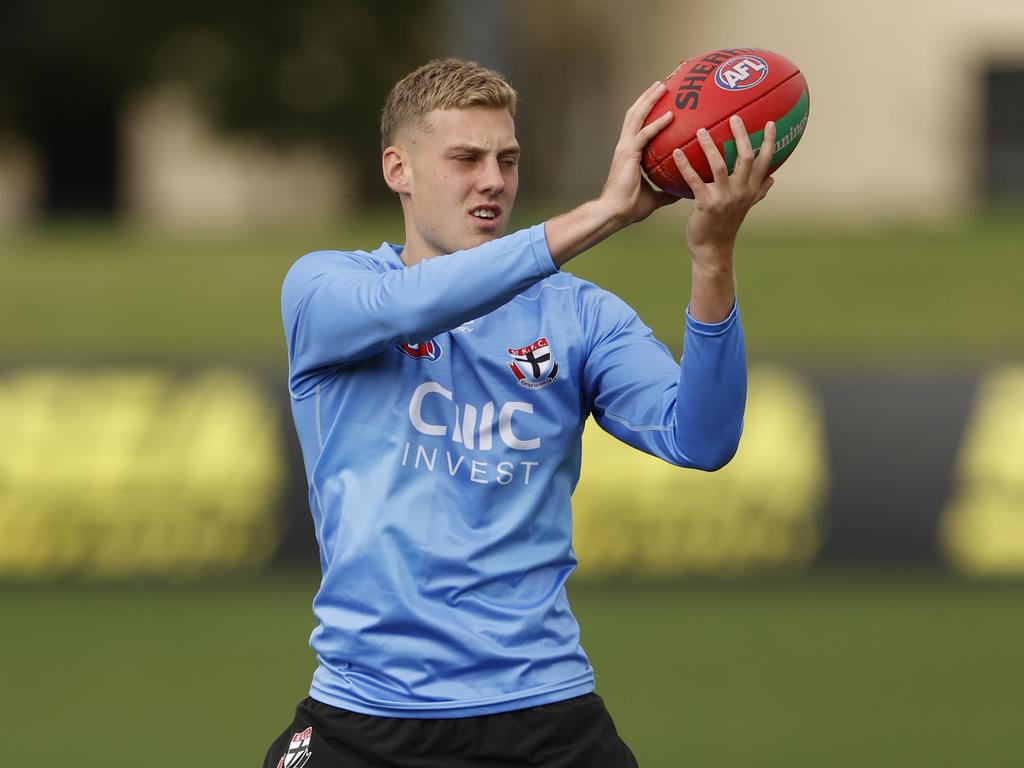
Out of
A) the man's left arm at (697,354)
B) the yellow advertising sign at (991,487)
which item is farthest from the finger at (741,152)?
the yellow advertising sign at (991,487)

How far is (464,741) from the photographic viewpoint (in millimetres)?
3555

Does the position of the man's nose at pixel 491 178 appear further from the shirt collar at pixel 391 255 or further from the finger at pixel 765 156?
the finger at pixel 765 156

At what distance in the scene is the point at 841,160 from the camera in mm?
22078

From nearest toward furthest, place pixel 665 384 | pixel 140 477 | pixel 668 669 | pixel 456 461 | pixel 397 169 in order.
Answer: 1. pixel 456 461
2. pixel 665 384
3. pixel 397 169
4. pixel 668 669
5. pixel 140 477

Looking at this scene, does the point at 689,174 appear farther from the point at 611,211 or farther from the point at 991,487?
the point at 991,487

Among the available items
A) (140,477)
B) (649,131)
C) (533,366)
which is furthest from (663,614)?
(649,131)

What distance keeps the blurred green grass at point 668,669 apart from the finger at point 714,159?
4.90 m

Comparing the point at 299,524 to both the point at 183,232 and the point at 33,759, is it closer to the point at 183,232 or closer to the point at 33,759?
the point at 33,759

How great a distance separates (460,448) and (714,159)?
81 cm

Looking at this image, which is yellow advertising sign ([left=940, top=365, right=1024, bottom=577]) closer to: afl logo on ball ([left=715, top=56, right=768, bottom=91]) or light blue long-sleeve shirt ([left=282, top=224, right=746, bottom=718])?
light blue long-sleeve shirt ([left=282, top=224, right=746, bottom=718])

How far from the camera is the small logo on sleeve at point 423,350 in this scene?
370 centimetres

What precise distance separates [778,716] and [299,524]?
365 centimetres

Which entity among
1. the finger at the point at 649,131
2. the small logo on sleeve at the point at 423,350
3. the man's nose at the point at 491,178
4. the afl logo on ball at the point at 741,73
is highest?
the afl logo on ball at the point at 741,73

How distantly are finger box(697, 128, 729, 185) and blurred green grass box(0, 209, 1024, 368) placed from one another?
9.41 metres
